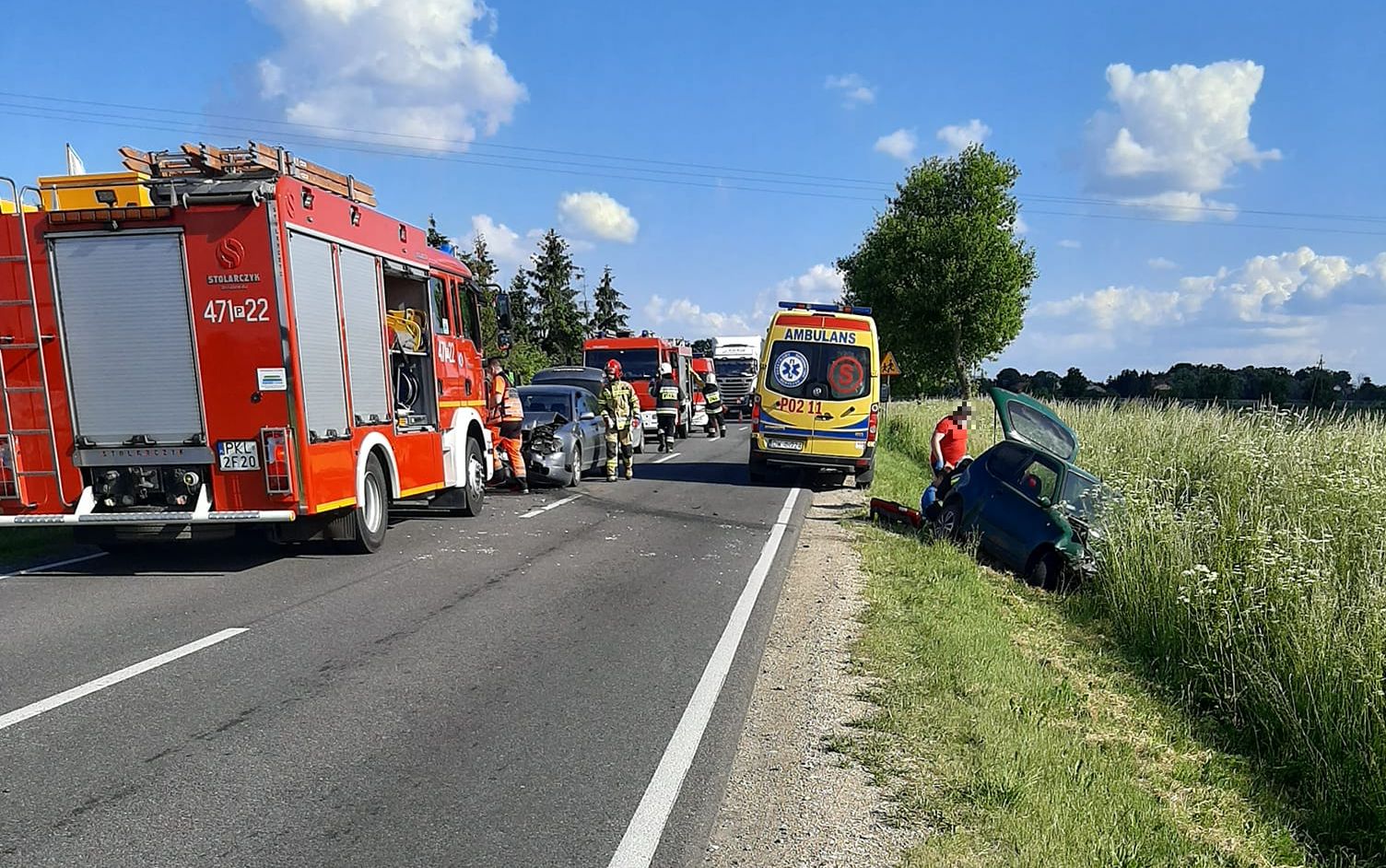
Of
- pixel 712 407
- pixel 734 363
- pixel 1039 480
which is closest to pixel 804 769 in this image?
pixel 1039 480

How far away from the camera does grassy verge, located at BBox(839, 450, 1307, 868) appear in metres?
3.53

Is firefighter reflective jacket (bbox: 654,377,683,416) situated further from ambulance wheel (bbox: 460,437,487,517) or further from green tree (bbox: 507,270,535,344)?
green tree (bbox: 507,270,535,344)

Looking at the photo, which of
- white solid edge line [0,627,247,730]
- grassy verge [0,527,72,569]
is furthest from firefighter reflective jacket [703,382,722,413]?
white solid edge line [0,627,247,730]

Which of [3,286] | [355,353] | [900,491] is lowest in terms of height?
[900,491]

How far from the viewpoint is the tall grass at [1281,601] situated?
460 cm

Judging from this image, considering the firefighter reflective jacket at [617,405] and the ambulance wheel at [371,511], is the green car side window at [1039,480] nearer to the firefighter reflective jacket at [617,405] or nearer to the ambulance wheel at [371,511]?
the ambulance wheel at [371,511]

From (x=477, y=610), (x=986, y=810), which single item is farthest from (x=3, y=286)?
(x=986, y=810)

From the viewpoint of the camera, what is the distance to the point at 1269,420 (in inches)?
419

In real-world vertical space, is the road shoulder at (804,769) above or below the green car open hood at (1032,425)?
below

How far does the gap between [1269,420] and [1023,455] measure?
3799mm

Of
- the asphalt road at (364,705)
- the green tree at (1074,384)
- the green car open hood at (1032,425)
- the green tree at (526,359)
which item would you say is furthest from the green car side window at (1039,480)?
the green tree at (526,359)

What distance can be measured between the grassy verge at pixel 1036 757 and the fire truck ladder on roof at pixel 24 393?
7.09m

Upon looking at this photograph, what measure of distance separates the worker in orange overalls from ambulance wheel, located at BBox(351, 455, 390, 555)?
138 inches

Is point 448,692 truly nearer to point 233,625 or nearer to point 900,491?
point 233,625
